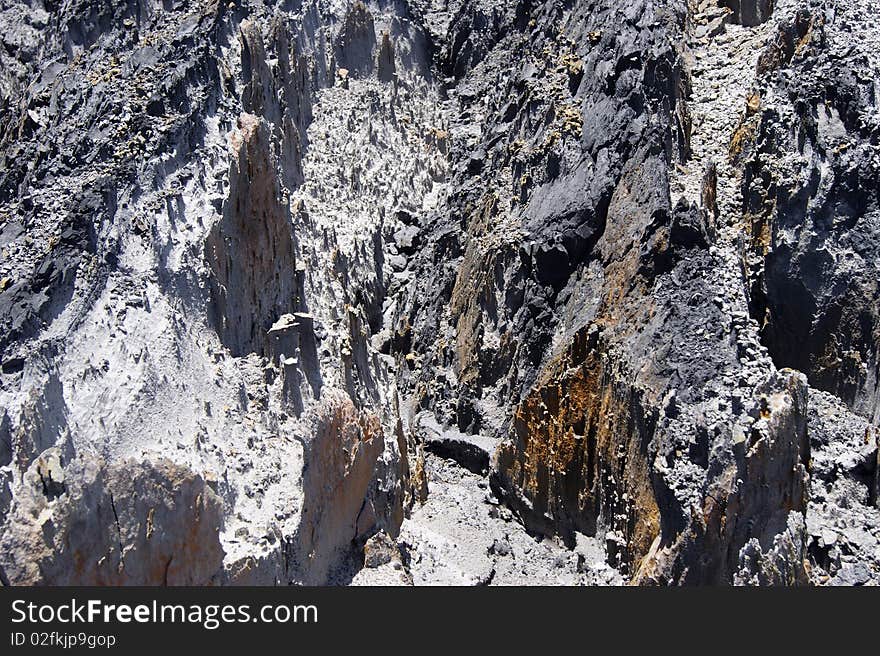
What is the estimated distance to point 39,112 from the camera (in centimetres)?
2688

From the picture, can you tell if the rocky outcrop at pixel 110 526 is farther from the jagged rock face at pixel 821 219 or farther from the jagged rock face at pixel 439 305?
the jagged rock face at pixel 821 219

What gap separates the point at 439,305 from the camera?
3053 centimetres

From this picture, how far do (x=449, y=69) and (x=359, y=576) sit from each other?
19691mm

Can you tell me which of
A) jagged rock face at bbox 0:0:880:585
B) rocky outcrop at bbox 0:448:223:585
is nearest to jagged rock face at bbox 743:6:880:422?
jagged rock face at bbox 0:0:880:585


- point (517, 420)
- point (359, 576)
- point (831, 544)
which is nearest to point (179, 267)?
point (359, 576)

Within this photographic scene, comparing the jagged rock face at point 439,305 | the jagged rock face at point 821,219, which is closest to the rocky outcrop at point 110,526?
the jagged rock face at point 439,305

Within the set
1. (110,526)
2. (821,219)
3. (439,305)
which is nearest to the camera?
(110,526)

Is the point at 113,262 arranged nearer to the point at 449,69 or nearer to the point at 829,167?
the point at 829,167

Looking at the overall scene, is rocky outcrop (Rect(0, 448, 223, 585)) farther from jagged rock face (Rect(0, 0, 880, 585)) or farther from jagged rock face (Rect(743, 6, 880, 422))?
jagged rock face (Rect(743, 6, 880, 422))

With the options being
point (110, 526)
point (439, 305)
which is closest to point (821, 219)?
point (439, 305)

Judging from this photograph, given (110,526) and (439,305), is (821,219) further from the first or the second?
(110,526)

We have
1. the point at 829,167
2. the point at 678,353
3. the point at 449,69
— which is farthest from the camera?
the point at 449,69

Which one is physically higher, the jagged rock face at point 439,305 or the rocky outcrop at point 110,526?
the jagged rock face at point 439,305

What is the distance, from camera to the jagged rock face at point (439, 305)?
20391mm
